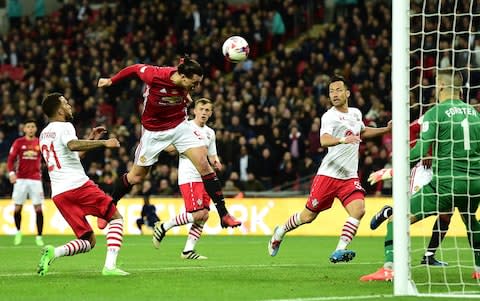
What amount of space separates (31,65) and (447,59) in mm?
13660

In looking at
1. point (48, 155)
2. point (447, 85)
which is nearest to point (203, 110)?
point (48, 155)

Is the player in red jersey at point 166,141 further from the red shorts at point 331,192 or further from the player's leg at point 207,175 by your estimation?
the red shorts at point 331,192

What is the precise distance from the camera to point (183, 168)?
1520 cm

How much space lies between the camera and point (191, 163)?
49.2 ft

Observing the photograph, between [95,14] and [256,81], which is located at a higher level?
[95,14]

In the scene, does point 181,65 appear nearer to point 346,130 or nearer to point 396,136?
point 346,130

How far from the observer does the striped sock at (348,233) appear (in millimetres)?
12289

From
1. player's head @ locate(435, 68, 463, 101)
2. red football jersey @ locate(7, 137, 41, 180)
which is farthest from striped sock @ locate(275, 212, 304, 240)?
red football jersey @ locate(7, 137, 41, 180)

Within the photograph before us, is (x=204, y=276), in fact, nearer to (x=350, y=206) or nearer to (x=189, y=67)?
(x=350, y=206)

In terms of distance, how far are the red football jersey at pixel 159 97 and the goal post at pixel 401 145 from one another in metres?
3.86

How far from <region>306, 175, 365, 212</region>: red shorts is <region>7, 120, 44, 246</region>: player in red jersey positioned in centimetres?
870

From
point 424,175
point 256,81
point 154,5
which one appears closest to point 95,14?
point 154,5

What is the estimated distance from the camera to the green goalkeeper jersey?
33.9 ft

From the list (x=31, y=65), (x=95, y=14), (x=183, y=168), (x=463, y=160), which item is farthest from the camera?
(x=95, y=14)
